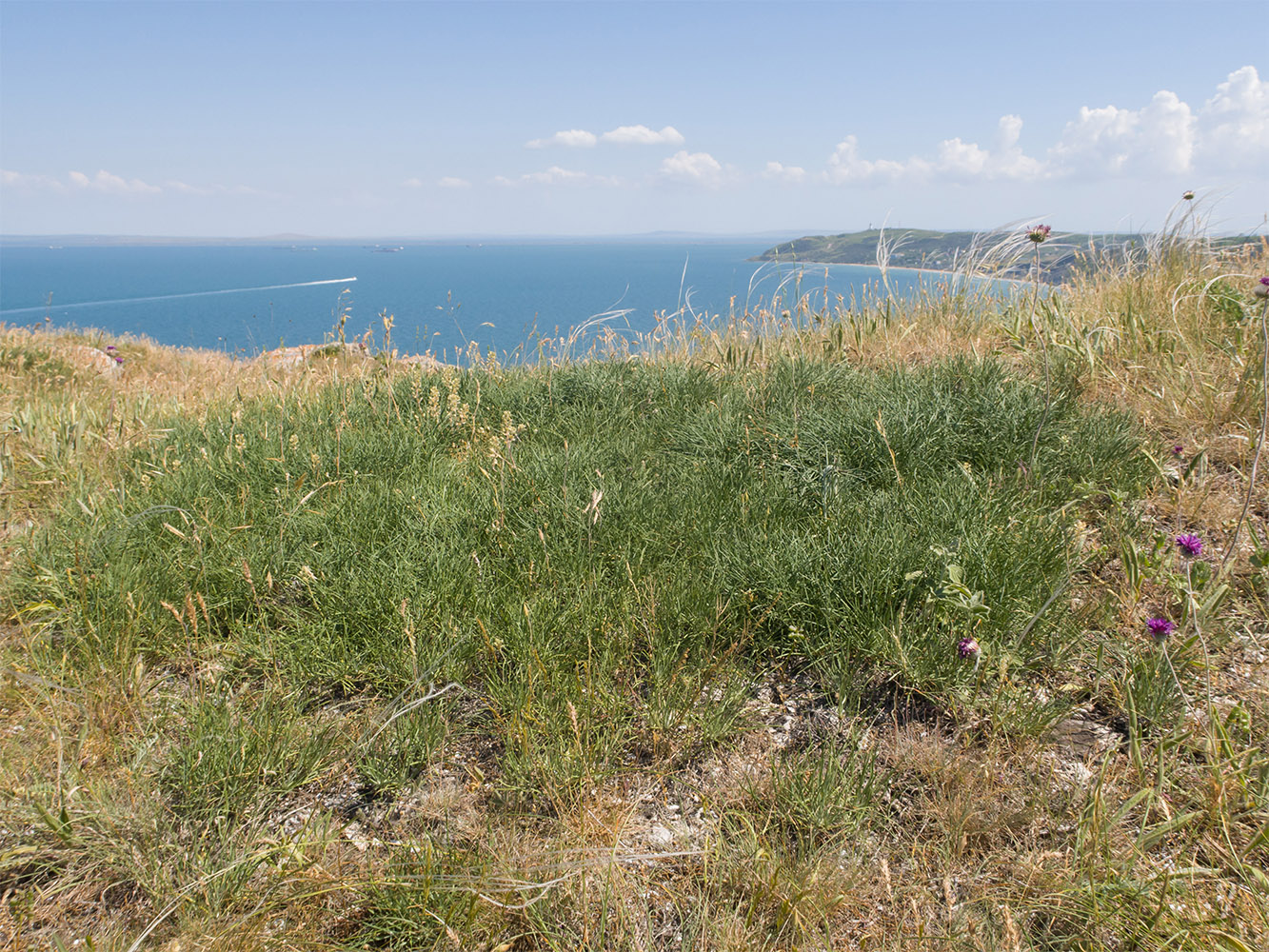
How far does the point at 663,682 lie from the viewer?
6.51 feet

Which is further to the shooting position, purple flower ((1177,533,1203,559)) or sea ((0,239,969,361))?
sea ((0,239,969,361))

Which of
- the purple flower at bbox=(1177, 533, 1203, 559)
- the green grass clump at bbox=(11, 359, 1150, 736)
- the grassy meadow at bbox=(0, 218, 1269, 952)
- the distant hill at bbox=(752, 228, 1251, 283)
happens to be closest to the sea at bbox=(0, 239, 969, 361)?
the distant hill at bbox=(752, 228, 1251, 283)

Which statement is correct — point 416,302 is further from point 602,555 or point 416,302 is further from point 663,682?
point 663,682

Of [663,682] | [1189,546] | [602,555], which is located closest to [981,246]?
[1189,546]

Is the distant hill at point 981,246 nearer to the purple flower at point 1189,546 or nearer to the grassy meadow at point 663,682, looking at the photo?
the grassy meadow at point 663,682

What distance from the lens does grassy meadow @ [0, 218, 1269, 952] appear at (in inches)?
56.8

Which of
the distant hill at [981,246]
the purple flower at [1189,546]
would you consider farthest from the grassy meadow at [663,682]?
the distant hill at [981,246]

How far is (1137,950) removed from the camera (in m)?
1.31

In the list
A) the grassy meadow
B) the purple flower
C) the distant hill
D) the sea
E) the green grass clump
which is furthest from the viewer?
the sea

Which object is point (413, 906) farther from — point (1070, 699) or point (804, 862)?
point (1070, 699)

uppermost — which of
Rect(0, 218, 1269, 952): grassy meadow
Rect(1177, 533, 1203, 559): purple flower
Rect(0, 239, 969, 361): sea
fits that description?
Rect(0, 239, 969, 361): sea

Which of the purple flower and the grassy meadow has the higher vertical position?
the purple flower

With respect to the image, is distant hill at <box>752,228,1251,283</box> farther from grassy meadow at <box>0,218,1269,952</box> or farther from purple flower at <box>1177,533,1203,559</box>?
purple flower at <box>1177,533,1203,559</box>

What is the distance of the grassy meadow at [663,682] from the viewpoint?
4.74 ft
